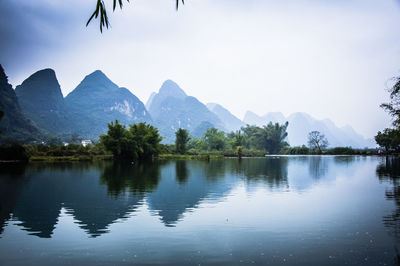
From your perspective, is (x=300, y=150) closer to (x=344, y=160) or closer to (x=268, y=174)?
(x=344, y=160)

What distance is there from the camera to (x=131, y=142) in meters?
47.2

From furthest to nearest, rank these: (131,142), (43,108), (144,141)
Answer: (43,108) < (144,141) < (131,142)

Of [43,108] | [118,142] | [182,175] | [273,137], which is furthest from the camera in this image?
[43,108]

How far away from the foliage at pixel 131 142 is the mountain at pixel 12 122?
6428 centimetres

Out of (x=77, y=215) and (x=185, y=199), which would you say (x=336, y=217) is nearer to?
(x=185, y=199)

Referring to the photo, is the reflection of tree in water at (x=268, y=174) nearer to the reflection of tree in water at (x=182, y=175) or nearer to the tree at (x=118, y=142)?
the reflection of tree in water at (x=182, y=175)

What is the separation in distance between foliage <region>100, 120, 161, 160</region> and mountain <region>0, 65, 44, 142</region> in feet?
211

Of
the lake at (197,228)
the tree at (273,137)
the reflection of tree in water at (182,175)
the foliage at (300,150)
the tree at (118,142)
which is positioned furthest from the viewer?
the tree at (273,137)

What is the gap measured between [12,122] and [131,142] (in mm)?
84771

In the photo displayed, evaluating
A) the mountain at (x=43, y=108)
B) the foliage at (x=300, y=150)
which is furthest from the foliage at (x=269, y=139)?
the mountain at (x=43, y=108)

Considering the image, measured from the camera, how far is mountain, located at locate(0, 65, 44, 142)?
101 meters

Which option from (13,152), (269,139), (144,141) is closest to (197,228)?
(13,152)

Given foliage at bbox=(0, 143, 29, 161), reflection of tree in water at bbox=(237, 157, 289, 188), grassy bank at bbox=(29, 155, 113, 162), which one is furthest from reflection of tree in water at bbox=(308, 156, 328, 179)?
foliage at bbox=(0, 143, 29, 161)

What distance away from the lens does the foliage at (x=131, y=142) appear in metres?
45.8
